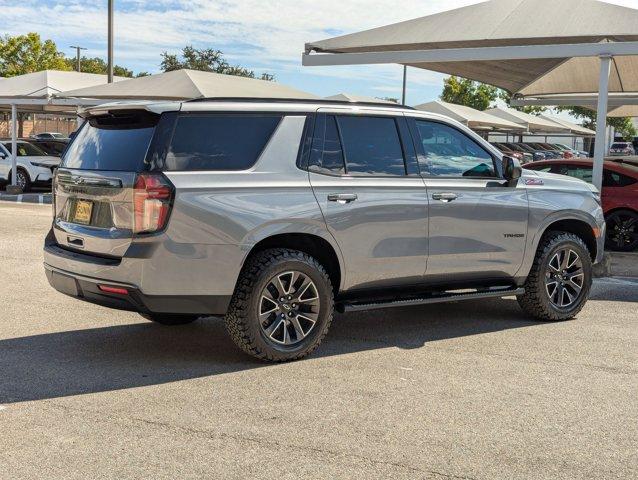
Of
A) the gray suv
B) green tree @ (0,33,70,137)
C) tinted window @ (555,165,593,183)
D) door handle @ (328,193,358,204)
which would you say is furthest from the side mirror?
green tree @ (0,33,70,137)

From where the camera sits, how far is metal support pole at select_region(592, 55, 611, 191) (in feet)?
36.4

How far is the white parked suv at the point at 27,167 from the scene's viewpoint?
22.0 meters

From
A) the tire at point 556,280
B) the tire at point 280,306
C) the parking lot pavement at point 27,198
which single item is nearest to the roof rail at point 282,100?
the tire at point 280,306

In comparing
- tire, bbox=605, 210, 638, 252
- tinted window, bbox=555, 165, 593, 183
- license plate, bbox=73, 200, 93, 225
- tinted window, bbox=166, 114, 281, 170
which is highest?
tinted window, bbox=166, 114, 281, 170

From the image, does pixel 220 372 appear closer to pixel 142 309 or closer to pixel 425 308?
pixel 142 309

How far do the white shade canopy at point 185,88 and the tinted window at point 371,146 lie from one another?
1173cm

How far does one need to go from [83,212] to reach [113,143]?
1.75 feet

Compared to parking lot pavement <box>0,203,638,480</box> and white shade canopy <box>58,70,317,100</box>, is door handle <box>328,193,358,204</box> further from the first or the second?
white shade canopy <box>58,70,317,100</box>

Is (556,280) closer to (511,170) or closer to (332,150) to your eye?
(511,170)

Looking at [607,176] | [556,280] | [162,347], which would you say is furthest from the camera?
[607,176]

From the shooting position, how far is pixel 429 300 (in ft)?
22.4

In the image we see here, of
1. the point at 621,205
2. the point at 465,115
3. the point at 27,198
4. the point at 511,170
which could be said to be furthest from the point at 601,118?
the point at 465,115

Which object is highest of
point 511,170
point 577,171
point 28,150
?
point 511,170

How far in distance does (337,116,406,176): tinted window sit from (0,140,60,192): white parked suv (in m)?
16.9
